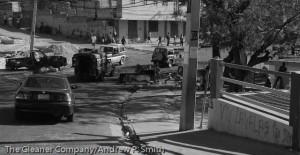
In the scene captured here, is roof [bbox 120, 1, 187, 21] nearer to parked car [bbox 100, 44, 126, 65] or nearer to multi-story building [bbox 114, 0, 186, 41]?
multi-story building [bbox 114, 0, 186, 41]

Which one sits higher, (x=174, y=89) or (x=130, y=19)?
(x=130, y=19)

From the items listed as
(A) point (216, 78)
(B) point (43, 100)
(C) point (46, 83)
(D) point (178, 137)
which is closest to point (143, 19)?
Result: (C) point (46, 83)

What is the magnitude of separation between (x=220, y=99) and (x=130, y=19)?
49741 mm

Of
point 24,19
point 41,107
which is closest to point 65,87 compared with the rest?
point 41,107

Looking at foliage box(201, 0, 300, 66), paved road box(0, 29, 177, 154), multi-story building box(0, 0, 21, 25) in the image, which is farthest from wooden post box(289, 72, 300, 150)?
multi-story building box(0, 0, 21, 25)

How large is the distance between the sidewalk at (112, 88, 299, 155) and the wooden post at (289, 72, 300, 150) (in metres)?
0.25

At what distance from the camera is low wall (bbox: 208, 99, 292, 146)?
9.45 meters

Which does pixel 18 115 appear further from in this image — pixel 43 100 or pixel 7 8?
pixel 7 8

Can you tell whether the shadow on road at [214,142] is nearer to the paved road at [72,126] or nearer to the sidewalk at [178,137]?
the sidewalk at [178,137]

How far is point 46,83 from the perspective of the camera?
47.4ft

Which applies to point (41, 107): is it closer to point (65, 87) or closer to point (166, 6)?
point (65, 87)

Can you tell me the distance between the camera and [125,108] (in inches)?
736

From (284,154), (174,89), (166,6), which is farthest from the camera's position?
(166,6)

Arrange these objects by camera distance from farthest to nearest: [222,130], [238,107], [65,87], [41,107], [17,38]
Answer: [17,38] < [65,87] < [41,107] < [222,130] < [238,107]
